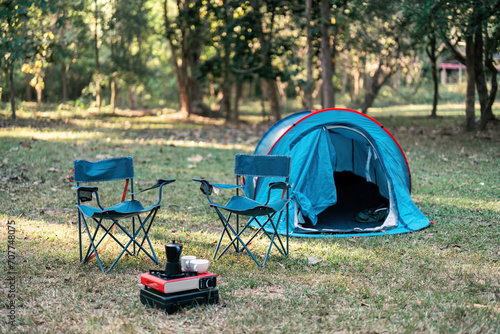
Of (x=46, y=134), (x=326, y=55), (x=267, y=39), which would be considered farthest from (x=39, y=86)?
(x=267, y=39)

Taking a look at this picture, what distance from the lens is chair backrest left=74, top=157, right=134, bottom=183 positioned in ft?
14.6

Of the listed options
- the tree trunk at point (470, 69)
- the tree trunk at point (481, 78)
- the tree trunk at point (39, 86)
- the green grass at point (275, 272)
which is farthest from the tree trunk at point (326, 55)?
the tree trunk at point (39, 86)

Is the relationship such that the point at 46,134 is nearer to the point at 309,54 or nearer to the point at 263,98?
the point at 309,54

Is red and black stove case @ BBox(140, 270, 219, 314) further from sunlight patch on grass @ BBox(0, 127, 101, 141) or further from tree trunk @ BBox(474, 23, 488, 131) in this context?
tree trunk @ BBox(474, 23, 488, 131)

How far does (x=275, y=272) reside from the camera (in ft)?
13.8

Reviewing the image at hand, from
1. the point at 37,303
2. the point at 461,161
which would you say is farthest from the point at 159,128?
the point at 37,303

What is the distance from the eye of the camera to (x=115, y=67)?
63.8 ft

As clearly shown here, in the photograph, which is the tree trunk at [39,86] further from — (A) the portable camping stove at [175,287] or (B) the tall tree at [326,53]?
(B) the tall tree at [326,53]

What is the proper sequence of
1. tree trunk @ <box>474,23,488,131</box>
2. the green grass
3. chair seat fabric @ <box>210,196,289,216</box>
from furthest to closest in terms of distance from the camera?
tree trunk @ <box>474,23,488,131</box> → chair seat fabric @ <box>210,196,289,216</box> → the green grass

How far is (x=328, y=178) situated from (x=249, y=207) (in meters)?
1.52

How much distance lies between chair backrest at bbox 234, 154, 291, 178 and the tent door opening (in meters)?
0.92

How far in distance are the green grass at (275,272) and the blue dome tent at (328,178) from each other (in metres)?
0.31

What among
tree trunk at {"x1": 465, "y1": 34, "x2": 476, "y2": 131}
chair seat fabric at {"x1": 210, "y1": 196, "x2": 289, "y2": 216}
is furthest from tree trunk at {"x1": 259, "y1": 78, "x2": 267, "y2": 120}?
chair seat fabric at {"x1": 210, "y1": 196, "x2": 289, "y2": 216}

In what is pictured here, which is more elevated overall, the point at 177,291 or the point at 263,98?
the point at 263,98
